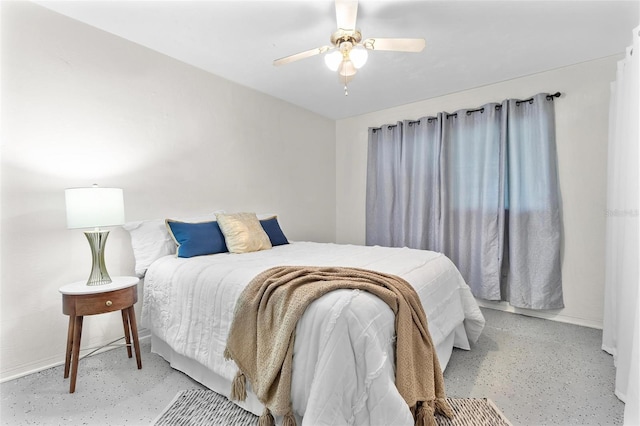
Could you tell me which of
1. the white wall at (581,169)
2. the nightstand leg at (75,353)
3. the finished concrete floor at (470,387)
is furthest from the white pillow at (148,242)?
the white wall at (581,169)

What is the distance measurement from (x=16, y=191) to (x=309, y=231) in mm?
2928

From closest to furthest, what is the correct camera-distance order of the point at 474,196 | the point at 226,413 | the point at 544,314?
1. the point at 226,413
2. the point at 544,314
3. the point at 474,196

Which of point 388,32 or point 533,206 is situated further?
point 533,206

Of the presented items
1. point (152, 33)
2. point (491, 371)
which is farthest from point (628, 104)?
point (152, 33)

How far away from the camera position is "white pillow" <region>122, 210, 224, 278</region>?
2.36 m

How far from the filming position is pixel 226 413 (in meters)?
1.61

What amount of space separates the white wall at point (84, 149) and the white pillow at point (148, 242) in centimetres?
12

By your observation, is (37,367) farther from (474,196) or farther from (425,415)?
(474,196)

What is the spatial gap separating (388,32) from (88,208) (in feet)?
7.81

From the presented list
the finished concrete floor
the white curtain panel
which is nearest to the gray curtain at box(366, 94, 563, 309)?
the white curtain panel

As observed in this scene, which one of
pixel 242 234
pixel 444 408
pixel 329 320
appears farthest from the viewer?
pixel 242 234

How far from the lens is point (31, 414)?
5.32ft

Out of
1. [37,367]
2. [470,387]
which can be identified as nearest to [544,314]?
[470,387]

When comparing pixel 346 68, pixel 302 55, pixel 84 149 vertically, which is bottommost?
pixel 84 149
